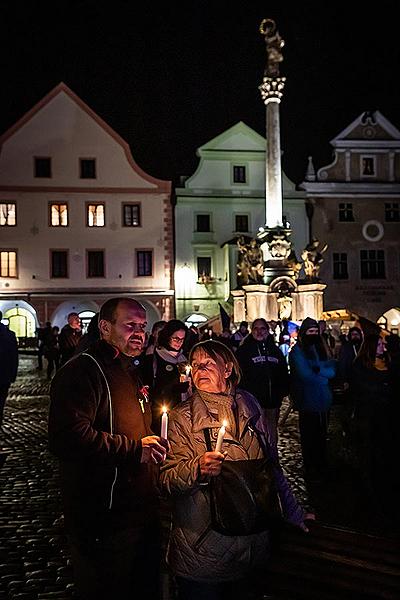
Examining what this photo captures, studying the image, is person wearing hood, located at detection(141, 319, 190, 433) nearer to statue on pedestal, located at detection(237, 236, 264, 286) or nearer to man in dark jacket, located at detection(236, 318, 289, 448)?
man in dark jacket, located at detection(236, 318, 289, 448)

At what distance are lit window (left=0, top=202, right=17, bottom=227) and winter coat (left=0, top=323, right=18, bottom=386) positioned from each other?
30.5 m

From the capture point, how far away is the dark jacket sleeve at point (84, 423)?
11.3 ft

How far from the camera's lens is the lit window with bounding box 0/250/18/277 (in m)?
39.7

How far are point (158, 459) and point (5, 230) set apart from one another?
1502 inches

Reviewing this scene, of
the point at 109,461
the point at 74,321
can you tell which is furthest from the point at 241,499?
the point at 74,321

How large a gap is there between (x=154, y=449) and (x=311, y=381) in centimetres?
555

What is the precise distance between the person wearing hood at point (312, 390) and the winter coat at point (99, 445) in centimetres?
530

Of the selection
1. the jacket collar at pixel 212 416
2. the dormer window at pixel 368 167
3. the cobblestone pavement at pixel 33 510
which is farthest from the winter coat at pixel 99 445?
the dormer window at pixel 368 167

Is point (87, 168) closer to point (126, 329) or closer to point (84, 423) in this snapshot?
point (126, 329)

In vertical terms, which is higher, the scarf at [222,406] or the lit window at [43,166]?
the lit window at [43,166]

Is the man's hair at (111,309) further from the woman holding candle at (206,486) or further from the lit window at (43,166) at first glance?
the lit window at (43,166)

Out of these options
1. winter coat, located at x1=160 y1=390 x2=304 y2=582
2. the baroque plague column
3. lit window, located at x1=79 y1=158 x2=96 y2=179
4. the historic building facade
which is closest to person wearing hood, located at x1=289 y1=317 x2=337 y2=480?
winter coat, located at x1=160 y1=390 x2=304 y2=582

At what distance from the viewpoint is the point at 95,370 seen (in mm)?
3633

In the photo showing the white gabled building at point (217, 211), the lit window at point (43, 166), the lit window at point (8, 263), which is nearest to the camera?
the lit window at point (8, 263)
